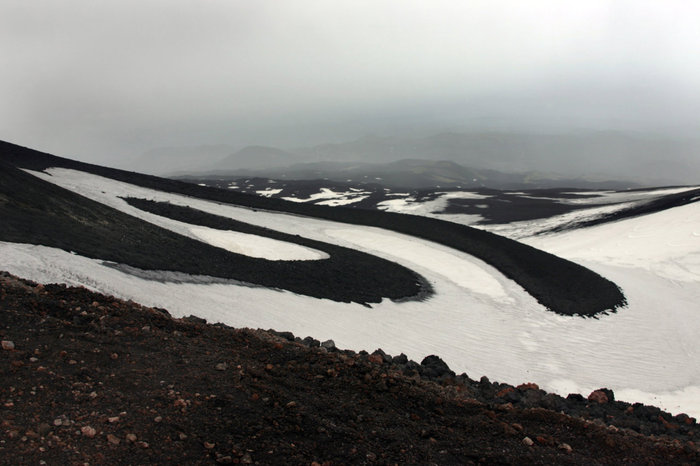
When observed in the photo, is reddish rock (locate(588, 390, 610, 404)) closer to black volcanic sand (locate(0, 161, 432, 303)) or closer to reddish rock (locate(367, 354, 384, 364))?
reddish rock (locate(367, 354, 384, 364))

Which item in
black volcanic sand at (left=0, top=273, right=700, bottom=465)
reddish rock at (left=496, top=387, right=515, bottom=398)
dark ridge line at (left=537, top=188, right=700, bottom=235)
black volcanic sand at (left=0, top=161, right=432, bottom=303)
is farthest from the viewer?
dark ridge line at (left=537, top=188, right=700, bottom=235)

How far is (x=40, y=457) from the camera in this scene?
13.0 ft

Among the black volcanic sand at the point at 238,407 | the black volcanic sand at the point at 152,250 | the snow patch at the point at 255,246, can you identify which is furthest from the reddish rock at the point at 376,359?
the snow patch at the point at 255,246

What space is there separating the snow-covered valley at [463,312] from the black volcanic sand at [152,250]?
0.90 meters

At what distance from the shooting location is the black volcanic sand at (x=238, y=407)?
4531 mm

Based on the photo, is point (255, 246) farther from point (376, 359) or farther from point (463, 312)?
point (376, 359)

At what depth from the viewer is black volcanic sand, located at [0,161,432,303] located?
12.5 meters

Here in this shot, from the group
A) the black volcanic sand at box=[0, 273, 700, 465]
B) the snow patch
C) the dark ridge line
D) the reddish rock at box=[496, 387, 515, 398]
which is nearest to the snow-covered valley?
the snow patch

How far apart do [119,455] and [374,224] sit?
1208 inches

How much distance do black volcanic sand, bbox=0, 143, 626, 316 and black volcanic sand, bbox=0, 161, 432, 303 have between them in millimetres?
3237

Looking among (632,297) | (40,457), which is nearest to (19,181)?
(40,457)

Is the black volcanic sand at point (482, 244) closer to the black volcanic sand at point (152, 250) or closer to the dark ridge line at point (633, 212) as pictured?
the black volcanic sand at point (152, 250)

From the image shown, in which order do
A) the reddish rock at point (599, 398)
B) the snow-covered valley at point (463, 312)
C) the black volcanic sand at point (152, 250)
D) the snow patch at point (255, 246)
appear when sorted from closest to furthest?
the reddish rock at point (599, 398), the snow-covered valley at point (463, 312), the black volcanic sand at point (152, 250), the snow patch at point (255, 246)

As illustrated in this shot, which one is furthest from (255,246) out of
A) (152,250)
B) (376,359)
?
(376,359)
